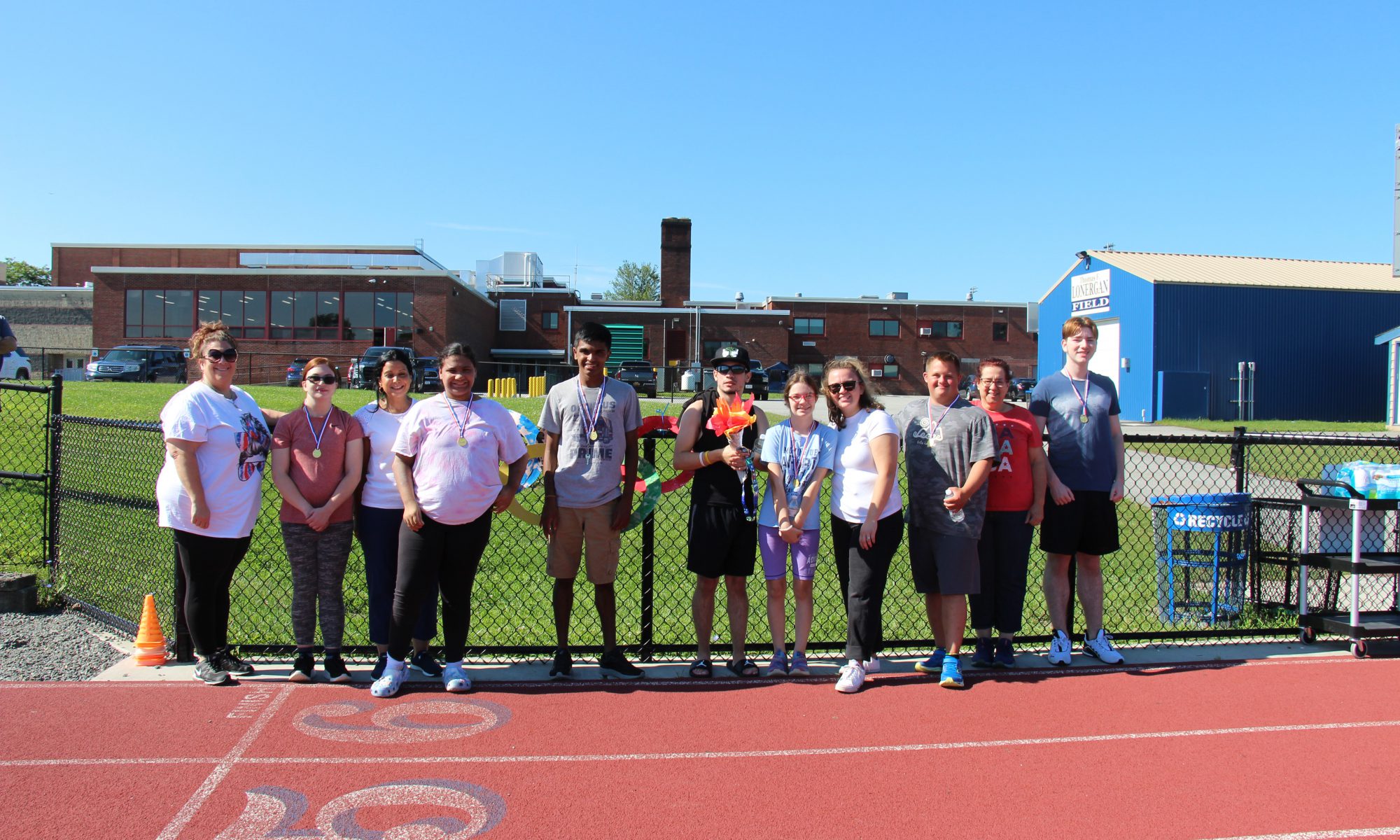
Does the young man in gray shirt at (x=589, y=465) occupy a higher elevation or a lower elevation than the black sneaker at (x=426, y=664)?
higher

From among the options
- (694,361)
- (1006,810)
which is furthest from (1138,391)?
(1006,810)

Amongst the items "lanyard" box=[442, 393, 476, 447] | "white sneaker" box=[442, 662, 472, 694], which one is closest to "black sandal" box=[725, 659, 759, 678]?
"white sneaker" box=[442, 662, 472, 694]

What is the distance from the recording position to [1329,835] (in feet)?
11.6

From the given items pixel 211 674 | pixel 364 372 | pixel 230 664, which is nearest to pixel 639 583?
pixel 230 664

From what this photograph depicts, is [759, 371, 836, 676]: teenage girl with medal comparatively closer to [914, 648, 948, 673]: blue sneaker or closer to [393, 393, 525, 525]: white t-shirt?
[914, 648, 948, 673]: blue sneaker

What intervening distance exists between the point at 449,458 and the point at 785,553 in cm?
195

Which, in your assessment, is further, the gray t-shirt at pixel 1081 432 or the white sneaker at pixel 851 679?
the gray t-shirt at pixel 1081 432

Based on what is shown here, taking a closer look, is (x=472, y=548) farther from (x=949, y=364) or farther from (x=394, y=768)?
(x=949, y=364)

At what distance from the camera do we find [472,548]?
16.5 feet

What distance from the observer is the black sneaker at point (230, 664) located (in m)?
5.11

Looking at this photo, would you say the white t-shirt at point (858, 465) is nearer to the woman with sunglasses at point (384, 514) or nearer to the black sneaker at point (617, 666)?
the black sneaker at point (617, 666)

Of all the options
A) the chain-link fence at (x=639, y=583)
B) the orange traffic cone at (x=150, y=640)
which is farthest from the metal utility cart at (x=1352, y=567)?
the orange traffic cone at (x=150, y=640)

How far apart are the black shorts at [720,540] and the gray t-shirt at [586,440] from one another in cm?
55

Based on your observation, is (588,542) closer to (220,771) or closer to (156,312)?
(220,771)
